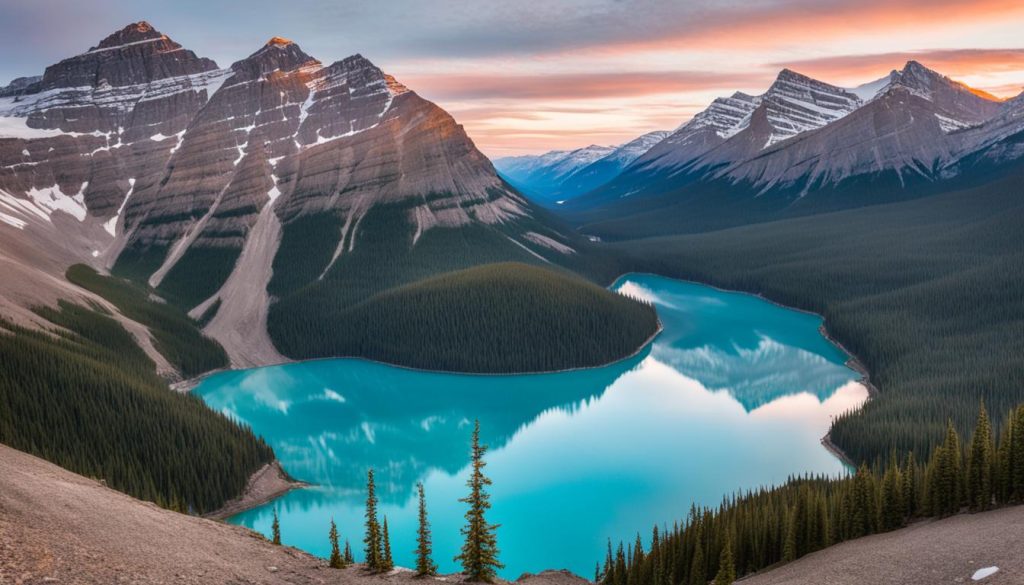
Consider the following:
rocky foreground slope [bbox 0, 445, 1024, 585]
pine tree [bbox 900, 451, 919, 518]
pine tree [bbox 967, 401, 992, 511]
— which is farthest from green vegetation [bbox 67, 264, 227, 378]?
pine tree [bbox 967, 401, 992, 511]

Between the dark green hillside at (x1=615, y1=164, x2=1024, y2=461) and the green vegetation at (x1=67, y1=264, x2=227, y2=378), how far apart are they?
276 feet

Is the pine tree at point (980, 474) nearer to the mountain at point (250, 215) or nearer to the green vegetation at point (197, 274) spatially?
A: the mountain at point (250, 215)

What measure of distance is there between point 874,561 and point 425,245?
142 metres

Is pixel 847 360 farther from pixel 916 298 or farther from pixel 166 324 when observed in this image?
pixel 166 324

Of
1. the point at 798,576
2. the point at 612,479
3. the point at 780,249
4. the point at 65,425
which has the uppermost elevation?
the point at 780,249

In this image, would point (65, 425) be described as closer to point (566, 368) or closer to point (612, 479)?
point (612, 479)

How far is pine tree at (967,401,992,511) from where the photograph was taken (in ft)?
115

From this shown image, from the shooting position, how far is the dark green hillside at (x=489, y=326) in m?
112

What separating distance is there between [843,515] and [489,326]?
79.1m

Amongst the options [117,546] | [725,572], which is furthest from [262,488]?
[725,572]

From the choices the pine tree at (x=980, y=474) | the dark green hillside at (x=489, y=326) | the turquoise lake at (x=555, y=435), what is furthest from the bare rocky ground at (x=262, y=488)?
the pine tree at (x=980, y=474)

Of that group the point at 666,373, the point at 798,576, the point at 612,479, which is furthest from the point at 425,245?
the point at 798,576

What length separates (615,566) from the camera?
42531mm

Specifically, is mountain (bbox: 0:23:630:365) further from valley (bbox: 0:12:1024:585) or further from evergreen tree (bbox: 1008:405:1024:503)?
evergreen tree (bbox: 1008:405:1024:503)
